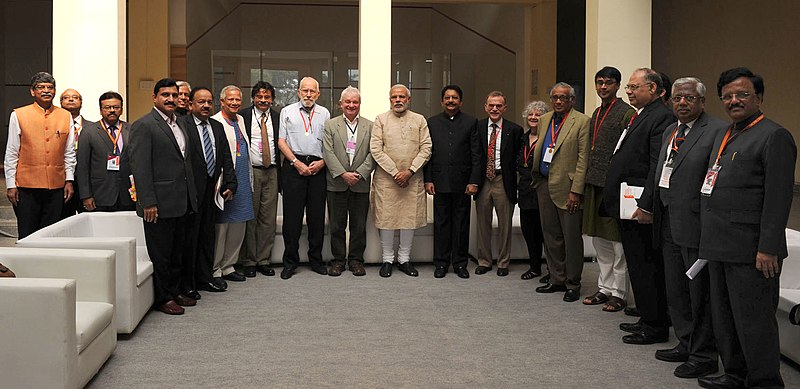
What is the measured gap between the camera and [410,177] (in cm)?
784

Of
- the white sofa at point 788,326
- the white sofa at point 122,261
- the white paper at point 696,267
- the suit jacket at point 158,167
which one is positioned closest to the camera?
the white paper at point 696,267

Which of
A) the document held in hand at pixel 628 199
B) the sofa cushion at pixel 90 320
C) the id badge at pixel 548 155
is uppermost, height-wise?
the id badge at pixel 548 155

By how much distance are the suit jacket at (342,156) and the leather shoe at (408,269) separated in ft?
2.53

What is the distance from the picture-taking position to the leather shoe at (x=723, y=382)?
4.38 metres

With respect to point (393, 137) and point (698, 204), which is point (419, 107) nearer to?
point (393, 137)

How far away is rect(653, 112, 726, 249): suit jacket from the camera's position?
4.51 metres

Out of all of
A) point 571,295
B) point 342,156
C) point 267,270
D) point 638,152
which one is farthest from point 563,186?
point 267,270

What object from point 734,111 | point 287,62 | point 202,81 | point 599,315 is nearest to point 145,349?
point 599,315

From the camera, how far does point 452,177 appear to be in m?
7.75

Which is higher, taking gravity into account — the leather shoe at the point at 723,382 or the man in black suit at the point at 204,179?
the man in black suit at the point at 204,179

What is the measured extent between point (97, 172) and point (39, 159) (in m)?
0.49

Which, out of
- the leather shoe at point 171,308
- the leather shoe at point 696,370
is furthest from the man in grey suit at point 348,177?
the leather shoe at point 696,370

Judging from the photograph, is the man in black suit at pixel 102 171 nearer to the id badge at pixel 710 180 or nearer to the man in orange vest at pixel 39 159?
the man in orange vest at pixel 39 159

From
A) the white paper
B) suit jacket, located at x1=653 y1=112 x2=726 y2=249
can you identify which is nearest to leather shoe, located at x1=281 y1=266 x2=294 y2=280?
suit jacket, located at x1=653 y1=112 x2=726 y2=249
